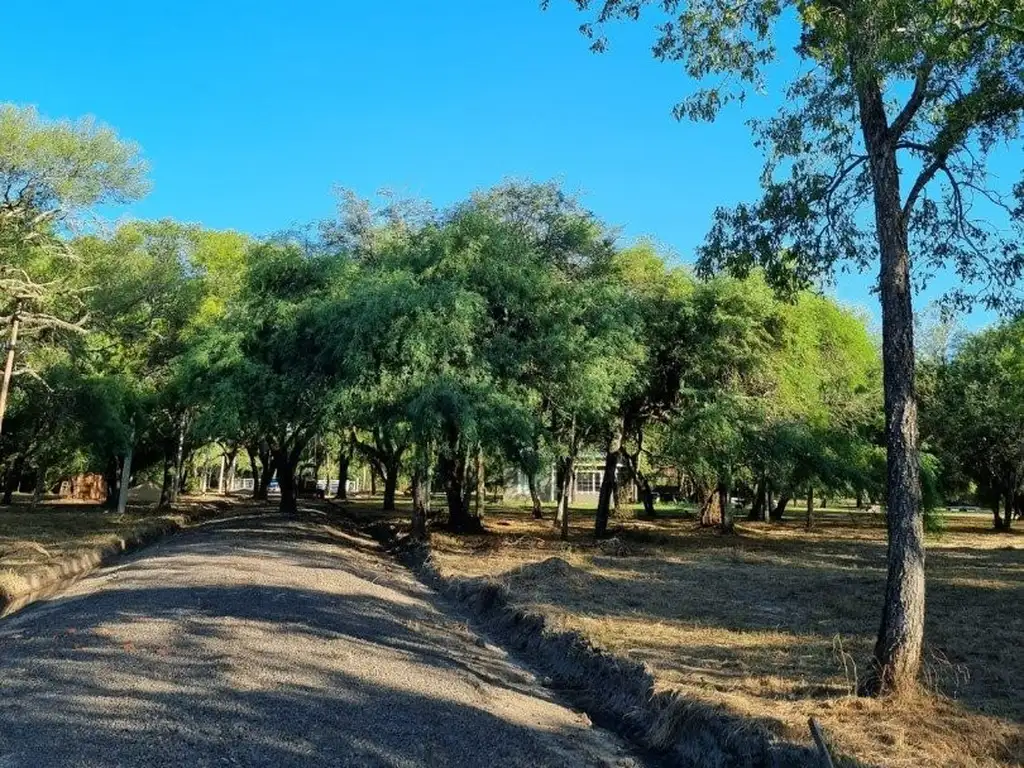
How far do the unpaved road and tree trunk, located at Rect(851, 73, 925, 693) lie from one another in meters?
2.56

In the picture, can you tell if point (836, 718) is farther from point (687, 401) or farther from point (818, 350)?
point (818, 350)

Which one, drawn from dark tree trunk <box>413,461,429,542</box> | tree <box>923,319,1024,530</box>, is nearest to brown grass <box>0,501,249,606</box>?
dark tree trunk <box>413,461,429,542</box>

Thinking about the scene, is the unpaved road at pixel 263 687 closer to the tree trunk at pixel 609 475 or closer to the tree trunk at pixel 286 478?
the tree trunk at pixel 609 475

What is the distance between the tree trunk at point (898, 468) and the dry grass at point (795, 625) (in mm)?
378

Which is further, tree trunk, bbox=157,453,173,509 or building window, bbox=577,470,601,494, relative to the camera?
building window, bbox=577,470,601,494

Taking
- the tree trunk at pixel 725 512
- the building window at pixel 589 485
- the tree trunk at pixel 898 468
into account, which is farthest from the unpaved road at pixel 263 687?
the building window at pixel 589 485

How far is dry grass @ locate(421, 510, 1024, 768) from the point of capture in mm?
6582

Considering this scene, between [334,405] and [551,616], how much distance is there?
366 inches

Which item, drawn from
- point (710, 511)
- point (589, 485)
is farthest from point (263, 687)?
point (589, 485)

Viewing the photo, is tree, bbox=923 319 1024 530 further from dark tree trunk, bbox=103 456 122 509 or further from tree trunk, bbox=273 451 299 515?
dark tree trunk, bbox=103 456 122 509

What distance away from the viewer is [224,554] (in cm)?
1795

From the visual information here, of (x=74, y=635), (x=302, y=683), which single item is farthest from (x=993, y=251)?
Result: (x=74, y=635)

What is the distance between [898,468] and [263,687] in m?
5.88

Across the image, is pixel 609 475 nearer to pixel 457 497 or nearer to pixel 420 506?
pixel 457 497
